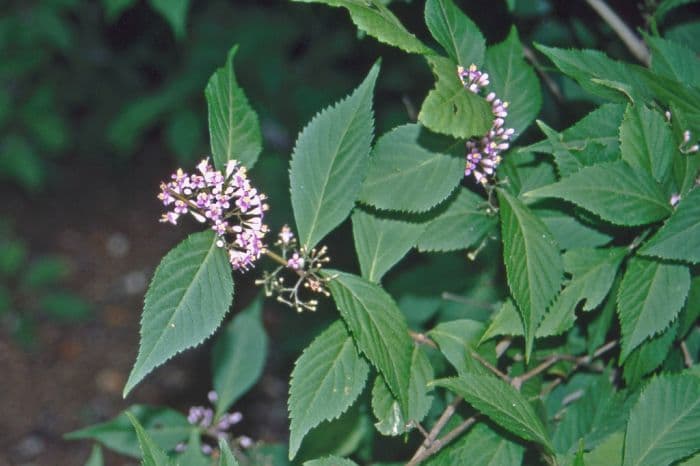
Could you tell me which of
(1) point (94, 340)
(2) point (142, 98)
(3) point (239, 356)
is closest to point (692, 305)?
(3) point (239, 356)

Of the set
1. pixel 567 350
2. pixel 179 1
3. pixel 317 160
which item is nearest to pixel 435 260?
pixel 567 350

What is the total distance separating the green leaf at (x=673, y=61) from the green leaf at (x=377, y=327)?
705 millimetres

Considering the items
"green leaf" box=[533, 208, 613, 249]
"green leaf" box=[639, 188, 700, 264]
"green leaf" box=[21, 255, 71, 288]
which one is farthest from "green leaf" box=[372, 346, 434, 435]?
"green leaf" box=[21, 255, 71, 288]

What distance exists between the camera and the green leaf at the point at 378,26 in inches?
54.5

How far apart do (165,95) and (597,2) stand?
2.43m

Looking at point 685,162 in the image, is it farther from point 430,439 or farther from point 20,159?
point 20,159

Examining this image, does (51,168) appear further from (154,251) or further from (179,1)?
(179,1)

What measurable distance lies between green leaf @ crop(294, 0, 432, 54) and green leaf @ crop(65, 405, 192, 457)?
1.17 meters

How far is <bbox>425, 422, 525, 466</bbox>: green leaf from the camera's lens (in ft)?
5.20

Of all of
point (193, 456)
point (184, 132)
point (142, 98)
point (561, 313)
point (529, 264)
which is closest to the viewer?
point (529, 264)

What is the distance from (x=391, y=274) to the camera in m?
3.11

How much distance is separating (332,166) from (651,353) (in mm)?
722

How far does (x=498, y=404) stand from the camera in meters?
1.43

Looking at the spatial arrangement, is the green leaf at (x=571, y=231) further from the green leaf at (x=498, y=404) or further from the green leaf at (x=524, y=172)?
the green leaf at (x=498, y=404)
